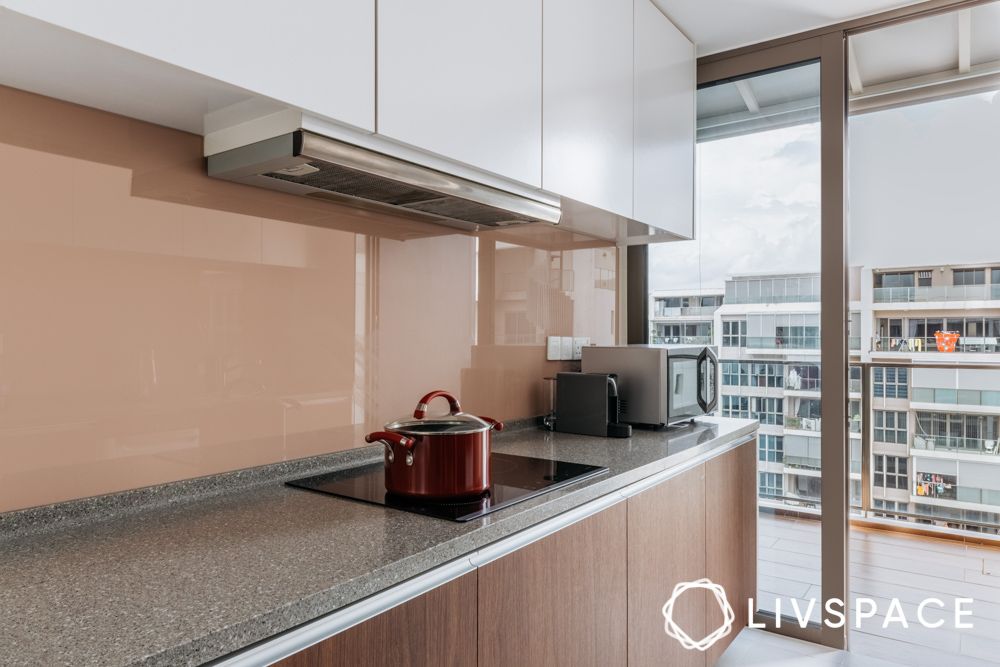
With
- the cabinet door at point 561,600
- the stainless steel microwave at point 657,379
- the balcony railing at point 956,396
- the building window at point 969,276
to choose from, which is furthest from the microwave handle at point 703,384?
the cabinet door at point 561,600

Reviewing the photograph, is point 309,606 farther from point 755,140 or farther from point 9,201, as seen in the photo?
point 755,140

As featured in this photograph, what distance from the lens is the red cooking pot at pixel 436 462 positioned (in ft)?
4.34

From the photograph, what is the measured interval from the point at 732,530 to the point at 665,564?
64 centimetres

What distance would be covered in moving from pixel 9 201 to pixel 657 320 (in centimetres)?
255

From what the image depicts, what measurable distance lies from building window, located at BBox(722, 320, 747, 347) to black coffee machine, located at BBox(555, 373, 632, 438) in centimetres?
79

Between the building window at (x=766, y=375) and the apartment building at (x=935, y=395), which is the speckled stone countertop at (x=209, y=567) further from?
the apartment building at (x=935, y=395)

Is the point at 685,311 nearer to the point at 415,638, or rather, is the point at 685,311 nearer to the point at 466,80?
the point at 466,80

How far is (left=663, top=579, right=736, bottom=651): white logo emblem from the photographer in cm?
193

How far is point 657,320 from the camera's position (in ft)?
10.1

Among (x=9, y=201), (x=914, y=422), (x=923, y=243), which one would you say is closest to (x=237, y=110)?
(x=9, y=201)

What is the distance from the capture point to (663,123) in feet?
8.14

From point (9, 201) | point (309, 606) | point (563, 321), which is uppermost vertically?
point (9, 201)

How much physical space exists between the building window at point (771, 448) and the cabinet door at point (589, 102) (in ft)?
4.10

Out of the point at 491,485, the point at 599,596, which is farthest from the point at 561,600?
the point at 491,485
